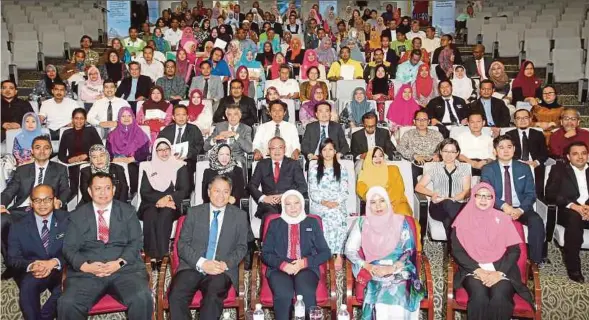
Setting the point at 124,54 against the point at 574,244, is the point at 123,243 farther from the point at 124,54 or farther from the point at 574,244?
the point at 124,54

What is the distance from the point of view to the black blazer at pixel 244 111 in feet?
19.3

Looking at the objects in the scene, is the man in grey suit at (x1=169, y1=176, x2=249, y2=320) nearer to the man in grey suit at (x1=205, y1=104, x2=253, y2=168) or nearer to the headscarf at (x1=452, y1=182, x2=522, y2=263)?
the headscarf at (x1=452, y1=182, x2=522, y2=263)

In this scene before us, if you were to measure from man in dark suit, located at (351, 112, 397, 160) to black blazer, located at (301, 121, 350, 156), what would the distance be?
0.11 meters

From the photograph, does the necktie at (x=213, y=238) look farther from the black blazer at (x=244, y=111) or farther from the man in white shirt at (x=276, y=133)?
the black blazer at (x=244, y=111)

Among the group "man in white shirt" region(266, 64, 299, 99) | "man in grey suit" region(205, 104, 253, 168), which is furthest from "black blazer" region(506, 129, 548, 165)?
"man in white shirt" region(266, 64, 299, 99)

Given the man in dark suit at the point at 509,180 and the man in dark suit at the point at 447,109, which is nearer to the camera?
the man in dark suit at the point at 509,180

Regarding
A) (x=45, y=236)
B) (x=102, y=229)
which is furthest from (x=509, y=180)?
(x=45, y=236)

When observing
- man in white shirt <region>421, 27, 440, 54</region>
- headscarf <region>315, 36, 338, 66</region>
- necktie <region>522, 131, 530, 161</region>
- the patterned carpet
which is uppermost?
man in white shirt <region>421, 27, 440, 54</region>

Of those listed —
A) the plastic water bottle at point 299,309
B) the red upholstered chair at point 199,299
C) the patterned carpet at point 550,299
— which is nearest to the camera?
the plastic water bottle at point 299,309

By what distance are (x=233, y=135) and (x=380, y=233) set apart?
1987 mm

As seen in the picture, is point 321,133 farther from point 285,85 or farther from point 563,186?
point 563,186

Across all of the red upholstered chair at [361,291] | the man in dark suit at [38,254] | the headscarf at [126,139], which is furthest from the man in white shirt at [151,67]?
the red upholstered chair at [361,291]

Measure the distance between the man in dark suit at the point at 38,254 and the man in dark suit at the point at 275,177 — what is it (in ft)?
4.36

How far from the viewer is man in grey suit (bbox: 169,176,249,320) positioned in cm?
327
